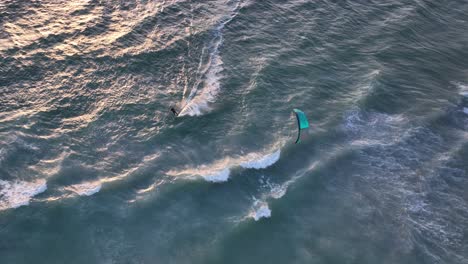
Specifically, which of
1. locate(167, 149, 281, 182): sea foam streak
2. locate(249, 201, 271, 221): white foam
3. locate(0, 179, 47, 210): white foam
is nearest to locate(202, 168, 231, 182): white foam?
locate(167, 149, 281, 182): sea foam streak

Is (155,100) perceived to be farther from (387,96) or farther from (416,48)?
(416,48)

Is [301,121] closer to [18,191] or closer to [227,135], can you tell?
[227,135]

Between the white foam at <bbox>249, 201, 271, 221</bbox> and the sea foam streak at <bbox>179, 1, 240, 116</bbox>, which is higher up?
the sea foam streak at <bbox>179, 1, 240, 116</bbox>

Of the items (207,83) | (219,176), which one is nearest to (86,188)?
(219,176)

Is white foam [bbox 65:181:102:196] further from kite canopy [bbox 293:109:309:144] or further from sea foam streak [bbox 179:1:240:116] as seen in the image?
kite canopy [bbox 293:109:309:144]

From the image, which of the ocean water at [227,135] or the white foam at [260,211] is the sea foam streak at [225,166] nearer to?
the ocean water at [227,135]

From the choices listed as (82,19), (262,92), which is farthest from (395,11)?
(82,19)
